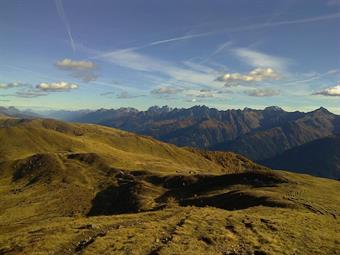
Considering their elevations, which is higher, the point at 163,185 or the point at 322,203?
the point at 322,203

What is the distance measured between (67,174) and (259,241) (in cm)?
10436

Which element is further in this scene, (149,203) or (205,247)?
(149,203)

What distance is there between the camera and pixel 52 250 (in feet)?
120

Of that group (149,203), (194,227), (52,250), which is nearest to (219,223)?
(194,227)

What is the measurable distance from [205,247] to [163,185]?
71001 millimetres

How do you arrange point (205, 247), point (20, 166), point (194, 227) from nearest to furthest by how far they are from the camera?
1. point (205, 247)
2. point (194, 227)
3. point (20, 166)

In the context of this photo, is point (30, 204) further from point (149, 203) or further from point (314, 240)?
point (314, 240)

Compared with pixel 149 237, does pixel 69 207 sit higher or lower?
lower

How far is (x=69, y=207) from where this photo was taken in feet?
307

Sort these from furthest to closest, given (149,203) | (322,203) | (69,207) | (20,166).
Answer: (20,166) → (69,207) → (149,203) → (322,203)

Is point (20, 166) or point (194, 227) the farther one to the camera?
point (20, 166)

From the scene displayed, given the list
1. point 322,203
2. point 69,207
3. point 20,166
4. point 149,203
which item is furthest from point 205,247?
point 20,166

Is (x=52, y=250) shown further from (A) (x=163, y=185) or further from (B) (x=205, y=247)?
(A) (x=163, y=185)

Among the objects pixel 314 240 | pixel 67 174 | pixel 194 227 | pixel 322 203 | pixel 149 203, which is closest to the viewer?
pixel 314 240
